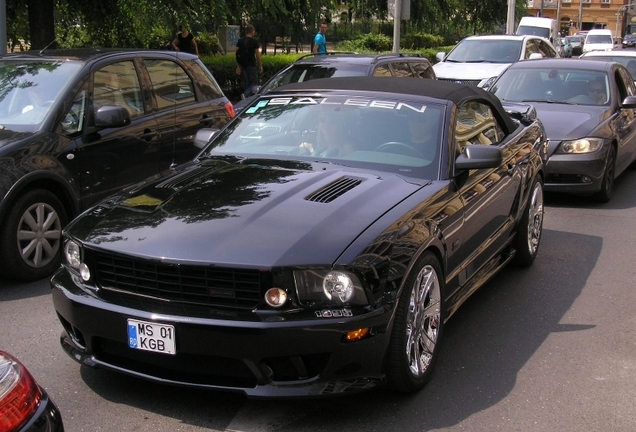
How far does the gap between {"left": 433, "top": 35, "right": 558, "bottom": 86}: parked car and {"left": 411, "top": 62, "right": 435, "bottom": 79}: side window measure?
4.06m

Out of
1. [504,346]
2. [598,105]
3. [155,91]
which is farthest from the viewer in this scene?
[598,105]

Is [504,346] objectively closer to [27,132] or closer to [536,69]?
[27,132]

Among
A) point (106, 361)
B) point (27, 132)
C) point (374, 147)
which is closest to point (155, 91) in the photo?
point (27, 132)

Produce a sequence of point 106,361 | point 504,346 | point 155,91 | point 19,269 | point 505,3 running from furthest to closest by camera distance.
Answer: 1. point 505,3
2. point 155,91
3. point 19,269
4. point 504,346
5. point 106,361

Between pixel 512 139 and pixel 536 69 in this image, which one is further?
pixel 536 69

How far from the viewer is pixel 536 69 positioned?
1110 cm

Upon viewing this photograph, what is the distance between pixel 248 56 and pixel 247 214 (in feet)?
Answer: 45.6

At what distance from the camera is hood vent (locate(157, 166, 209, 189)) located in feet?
15.7

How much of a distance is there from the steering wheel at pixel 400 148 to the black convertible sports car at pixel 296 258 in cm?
1

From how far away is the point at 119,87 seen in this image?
744cm

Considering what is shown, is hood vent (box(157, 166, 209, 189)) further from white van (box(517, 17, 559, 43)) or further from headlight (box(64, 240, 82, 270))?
white van (box(517, 17, 559, 43))

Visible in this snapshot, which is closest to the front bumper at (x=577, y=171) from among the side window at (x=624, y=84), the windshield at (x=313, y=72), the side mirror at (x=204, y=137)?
the side window at (x=624, y=84)

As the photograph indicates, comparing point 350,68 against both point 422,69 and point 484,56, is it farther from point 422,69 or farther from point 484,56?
point 484,56

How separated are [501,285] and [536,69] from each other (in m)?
5.49
